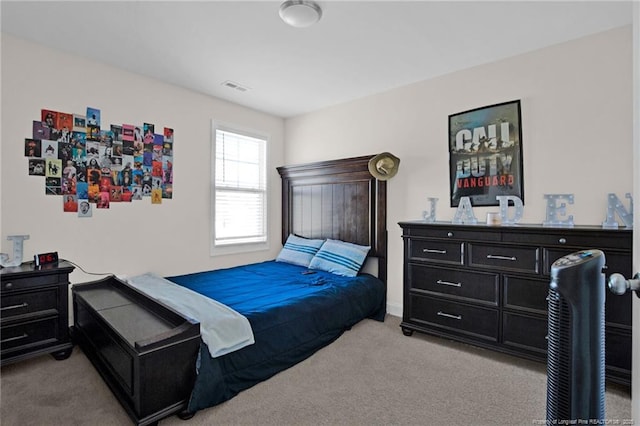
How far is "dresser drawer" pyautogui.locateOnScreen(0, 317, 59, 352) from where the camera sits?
7.16ft

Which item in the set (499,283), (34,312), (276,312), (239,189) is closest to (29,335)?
(34,312)

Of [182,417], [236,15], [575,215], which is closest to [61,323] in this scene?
[182,417]

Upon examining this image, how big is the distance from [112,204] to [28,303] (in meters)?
1.05

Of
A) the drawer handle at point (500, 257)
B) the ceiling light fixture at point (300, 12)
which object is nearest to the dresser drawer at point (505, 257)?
the drawer handle at point (500, 257)

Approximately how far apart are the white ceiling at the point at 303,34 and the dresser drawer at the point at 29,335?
85.6 inches

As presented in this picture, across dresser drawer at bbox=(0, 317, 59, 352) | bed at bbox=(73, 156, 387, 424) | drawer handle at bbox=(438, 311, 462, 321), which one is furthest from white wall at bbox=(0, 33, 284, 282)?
drawer handle at bbox=(438, 311, 462, 321)

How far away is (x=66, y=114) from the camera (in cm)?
276

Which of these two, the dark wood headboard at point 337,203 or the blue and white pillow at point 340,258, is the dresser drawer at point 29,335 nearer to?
the blue and white pillow at point 340,258

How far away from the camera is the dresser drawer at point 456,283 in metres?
2.50

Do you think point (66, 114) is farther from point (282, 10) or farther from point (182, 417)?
point (182, 417)

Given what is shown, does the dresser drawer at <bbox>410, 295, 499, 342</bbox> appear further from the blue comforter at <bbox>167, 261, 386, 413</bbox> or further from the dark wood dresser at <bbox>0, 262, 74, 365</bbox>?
Result: the dark wood dresser at <bbox>0, 262, 74, 365</bbox>

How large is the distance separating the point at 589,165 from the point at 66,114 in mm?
4280

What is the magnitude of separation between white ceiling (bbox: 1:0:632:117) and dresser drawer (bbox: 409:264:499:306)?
1860mm

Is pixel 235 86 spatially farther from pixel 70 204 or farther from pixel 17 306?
pixel 17 306
